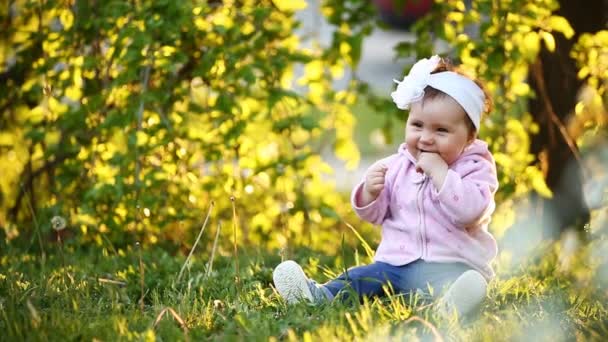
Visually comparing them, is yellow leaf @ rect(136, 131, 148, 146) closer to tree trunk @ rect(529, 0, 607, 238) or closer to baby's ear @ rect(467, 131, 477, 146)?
baby's ear @ rect(467, 131, 477, 146)

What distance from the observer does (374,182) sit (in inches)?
120

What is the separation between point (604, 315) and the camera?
9.07ft

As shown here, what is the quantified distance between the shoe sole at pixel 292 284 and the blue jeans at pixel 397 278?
10cm

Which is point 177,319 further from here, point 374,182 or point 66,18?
point 66,18

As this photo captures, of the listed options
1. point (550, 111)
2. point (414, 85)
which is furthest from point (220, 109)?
point (550, 111)

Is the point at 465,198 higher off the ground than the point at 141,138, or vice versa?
the point at 465,198

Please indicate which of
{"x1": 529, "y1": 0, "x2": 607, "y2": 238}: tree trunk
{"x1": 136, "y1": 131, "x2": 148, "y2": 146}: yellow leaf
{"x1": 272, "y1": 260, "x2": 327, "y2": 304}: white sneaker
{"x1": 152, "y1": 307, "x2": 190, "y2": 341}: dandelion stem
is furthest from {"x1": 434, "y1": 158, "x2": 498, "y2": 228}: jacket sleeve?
{"x1": 136, "y1": 131, "x2": 148, "y2": 146}: yellow leaf

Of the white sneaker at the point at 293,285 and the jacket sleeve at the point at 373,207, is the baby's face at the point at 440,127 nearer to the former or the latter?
the jacket sleeve at the point at 373,207

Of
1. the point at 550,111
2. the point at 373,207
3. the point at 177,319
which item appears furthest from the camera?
the point at 550,111

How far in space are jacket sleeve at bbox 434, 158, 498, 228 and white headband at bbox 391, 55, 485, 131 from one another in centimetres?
18

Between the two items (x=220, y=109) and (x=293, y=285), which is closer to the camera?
(x=293, y=285)

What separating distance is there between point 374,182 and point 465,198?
0.31 metres

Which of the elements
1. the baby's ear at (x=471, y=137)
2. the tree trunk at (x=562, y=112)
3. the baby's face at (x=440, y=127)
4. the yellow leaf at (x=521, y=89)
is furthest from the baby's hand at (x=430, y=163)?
the tree trunk at (x=562, y=112)

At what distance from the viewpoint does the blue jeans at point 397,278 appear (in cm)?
296
